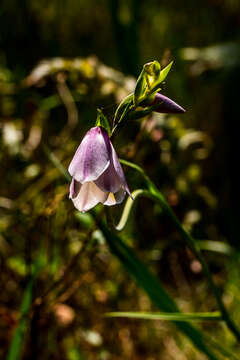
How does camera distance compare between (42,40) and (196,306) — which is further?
(42,40)

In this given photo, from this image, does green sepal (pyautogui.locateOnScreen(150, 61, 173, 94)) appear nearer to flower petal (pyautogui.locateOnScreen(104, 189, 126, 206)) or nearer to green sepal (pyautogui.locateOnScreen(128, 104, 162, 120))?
green sepal (pyautogui.locateOnScreen(128, 104, 162, 120))

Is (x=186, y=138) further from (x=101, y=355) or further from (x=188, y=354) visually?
(x=188, y=354)

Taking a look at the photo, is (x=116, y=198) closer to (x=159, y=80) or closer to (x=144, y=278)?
(x=159, y=80)

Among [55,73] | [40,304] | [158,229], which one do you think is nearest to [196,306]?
[158,229]

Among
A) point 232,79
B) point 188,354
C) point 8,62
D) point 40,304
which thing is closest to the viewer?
point 40,304

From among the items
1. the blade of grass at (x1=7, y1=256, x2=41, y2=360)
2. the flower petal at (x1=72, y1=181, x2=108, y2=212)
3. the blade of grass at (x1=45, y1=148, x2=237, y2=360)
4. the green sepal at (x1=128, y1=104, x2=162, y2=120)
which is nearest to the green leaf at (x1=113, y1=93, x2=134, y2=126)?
the green sepal at (x1=128, y1=104, x2=162, y2=120)

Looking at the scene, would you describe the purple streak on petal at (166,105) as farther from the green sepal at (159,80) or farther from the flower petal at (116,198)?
the flower petal at (116,198)

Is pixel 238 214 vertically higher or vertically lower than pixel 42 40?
lower

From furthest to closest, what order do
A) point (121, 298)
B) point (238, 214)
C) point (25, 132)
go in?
1. point (238, 214)
2. point (25, 132)
3. point (121, 298)
